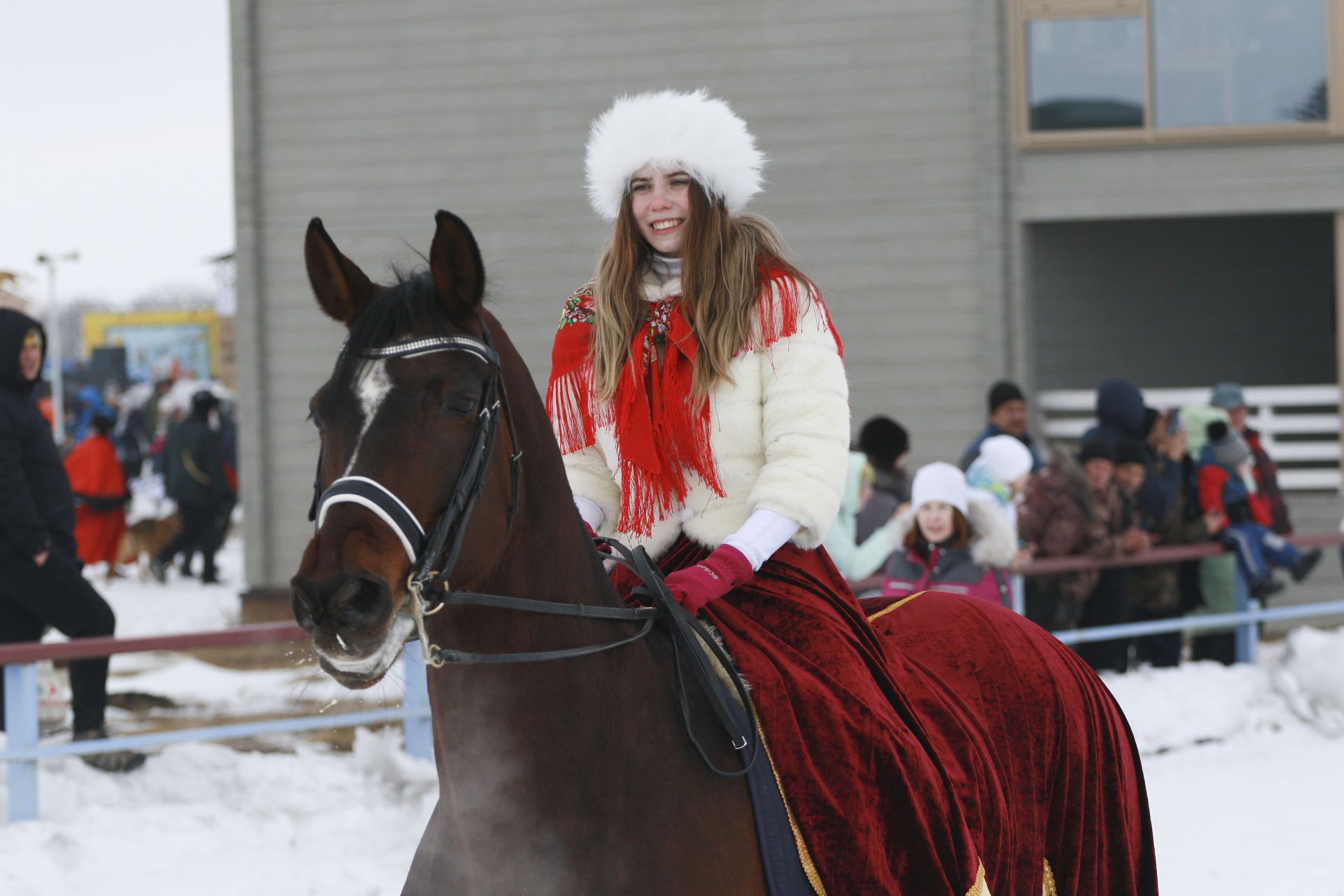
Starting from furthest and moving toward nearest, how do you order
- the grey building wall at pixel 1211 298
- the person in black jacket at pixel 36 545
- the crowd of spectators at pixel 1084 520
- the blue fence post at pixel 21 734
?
the grey building wall at pixel 1211 298 → the crowd of spectators at pixel 1084 520 → the person in black jacket at pixel 36 545 → the blue fence post at pixel 21 734

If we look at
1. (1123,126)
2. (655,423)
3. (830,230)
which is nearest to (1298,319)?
(1123,126)

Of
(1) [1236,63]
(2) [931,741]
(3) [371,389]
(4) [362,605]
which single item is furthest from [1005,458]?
(4) [362,605]

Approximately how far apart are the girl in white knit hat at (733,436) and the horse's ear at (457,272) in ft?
2.31

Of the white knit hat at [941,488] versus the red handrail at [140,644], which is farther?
the white knit hat at [941,488]

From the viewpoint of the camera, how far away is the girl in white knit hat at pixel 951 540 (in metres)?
7.22

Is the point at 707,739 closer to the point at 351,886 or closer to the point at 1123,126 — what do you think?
the point at 351,886

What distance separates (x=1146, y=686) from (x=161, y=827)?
546 centimetres

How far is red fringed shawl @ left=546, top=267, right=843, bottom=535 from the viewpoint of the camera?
3225 millimetres

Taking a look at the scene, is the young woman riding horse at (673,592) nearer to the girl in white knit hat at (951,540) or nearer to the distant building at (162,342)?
the girl in white knit hat at (951,540)

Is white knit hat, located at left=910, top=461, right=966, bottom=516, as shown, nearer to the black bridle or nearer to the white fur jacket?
the white fur jacket

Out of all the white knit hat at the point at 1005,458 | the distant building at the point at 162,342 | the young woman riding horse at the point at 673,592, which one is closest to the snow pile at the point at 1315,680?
the white knit hat at the point at 1005,458

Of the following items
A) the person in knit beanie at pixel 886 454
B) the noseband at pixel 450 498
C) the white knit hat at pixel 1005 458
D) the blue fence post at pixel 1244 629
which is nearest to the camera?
the noseband at pixel 450 498

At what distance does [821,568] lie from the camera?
3432mm

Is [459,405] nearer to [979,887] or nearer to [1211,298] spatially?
[979,887]
